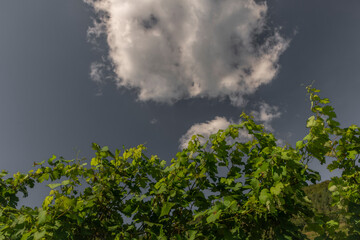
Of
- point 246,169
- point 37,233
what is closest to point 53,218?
point 37,233

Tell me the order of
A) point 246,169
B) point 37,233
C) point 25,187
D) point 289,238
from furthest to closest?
point 25,187, point 246,169, point 289,238, point 37,233

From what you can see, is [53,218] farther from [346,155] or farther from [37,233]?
[346,155]

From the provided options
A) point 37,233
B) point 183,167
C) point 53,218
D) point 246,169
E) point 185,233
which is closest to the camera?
point 37,233

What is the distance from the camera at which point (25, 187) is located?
477cm

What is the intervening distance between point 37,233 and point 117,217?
4.14 ft

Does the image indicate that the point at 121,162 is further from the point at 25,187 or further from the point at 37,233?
the point at 25,187

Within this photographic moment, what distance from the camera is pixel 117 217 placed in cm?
365

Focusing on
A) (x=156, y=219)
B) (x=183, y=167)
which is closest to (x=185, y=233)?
(x=156, y=219)

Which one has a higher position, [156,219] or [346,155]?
[346,155]

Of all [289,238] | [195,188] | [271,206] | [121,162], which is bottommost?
[289,238]

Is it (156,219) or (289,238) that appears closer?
(289,238)

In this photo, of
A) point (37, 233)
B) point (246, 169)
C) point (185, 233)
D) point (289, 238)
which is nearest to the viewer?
point (37, 233)

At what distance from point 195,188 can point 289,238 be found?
54.5 inches

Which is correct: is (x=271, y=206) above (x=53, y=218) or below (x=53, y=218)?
below
